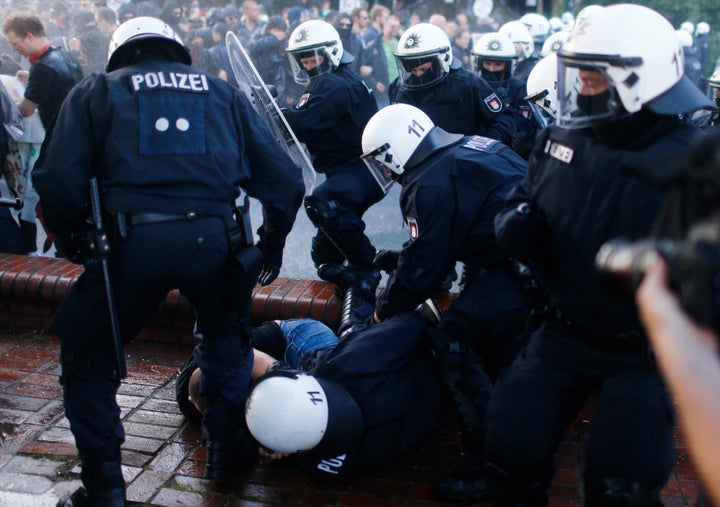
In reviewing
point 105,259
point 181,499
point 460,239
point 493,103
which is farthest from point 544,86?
point 181,499

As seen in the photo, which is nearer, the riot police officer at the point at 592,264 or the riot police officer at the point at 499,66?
the riot police officer at the point at 592,264

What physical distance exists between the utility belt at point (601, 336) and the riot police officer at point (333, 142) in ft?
8.41

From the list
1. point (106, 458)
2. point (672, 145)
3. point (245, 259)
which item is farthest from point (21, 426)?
point (672, 145)

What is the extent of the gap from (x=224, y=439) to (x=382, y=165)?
56.8 inches

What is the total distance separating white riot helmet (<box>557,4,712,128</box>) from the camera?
7.72 ft

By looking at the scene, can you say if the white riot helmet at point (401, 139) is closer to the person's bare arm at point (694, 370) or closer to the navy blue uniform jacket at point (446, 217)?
the navy blue uniform jacket at point (446, 217)

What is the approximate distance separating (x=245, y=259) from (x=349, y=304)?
50.7 inches

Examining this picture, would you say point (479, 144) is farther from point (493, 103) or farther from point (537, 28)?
point (537, 28)

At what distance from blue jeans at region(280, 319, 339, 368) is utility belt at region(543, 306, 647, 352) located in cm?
144

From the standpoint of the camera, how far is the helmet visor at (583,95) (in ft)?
7.86

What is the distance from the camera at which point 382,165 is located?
3832 millimetres

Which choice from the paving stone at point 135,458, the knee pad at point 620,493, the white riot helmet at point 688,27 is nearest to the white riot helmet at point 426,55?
the paving stone at point 135,458

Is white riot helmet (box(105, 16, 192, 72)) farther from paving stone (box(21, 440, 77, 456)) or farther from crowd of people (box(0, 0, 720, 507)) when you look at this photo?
paving stone (box(21, 440, 77, 456))

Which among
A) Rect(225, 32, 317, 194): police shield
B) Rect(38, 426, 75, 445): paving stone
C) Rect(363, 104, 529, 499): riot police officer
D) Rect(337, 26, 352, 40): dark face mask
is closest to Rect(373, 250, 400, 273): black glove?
Rect(363, 104, 529, 499): riot police officer
